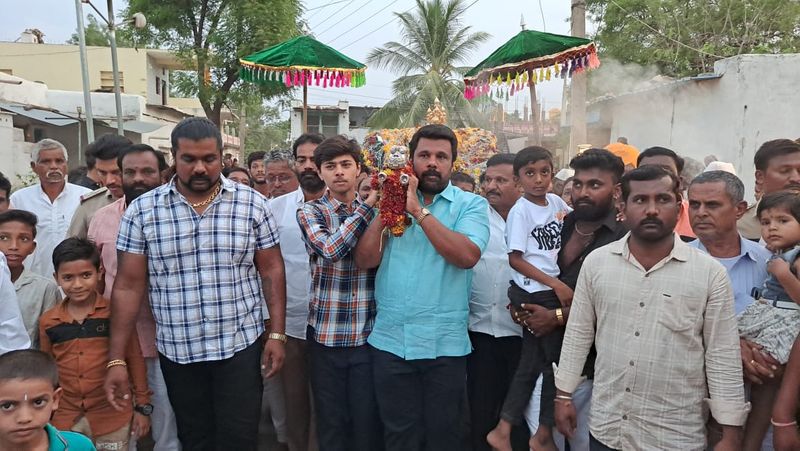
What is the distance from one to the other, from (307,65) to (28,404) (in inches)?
197

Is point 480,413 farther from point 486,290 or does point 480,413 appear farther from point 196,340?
point 196,340

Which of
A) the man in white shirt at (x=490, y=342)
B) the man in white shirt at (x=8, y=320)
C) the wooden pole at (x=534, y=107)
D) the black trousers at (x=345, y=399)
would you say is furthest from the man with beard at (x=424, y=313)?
the wooden pole at (x=534, y=107)

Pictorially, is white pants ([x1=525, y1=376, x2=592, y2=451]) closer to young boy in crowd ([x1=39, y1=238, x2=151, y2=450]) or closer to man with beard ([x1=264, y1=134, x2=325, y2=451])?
man with beard ([x1=264, y1=134, x2=325, y2=451])

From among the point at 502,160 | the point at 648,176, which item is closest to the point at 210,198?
the point at 502,160

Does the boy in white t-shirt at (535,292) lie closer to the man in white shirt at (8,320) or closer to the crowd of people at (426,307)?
the crowd of people at (426,307)

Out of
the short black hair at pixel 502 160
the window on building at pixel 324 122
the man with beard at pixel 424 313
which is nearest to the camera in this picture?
the man with beard at pixel 424 313

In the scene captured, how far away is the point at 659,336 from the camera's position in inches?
96.6

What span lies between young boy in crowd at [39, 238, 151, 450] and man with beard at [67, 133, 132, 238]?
2.13 ft

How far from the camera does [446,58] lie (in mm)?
25016

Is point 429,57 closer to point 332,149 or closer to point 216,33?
point 216,33

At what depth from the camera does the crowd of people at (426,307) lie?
8.18 feet

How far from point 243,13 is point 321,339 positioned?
44.7 ft

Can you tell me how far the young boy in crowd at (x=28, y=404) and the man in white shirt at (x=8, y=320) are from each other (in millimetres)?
433

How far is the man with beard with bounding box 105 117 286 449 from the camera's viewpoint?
309 centimetres
